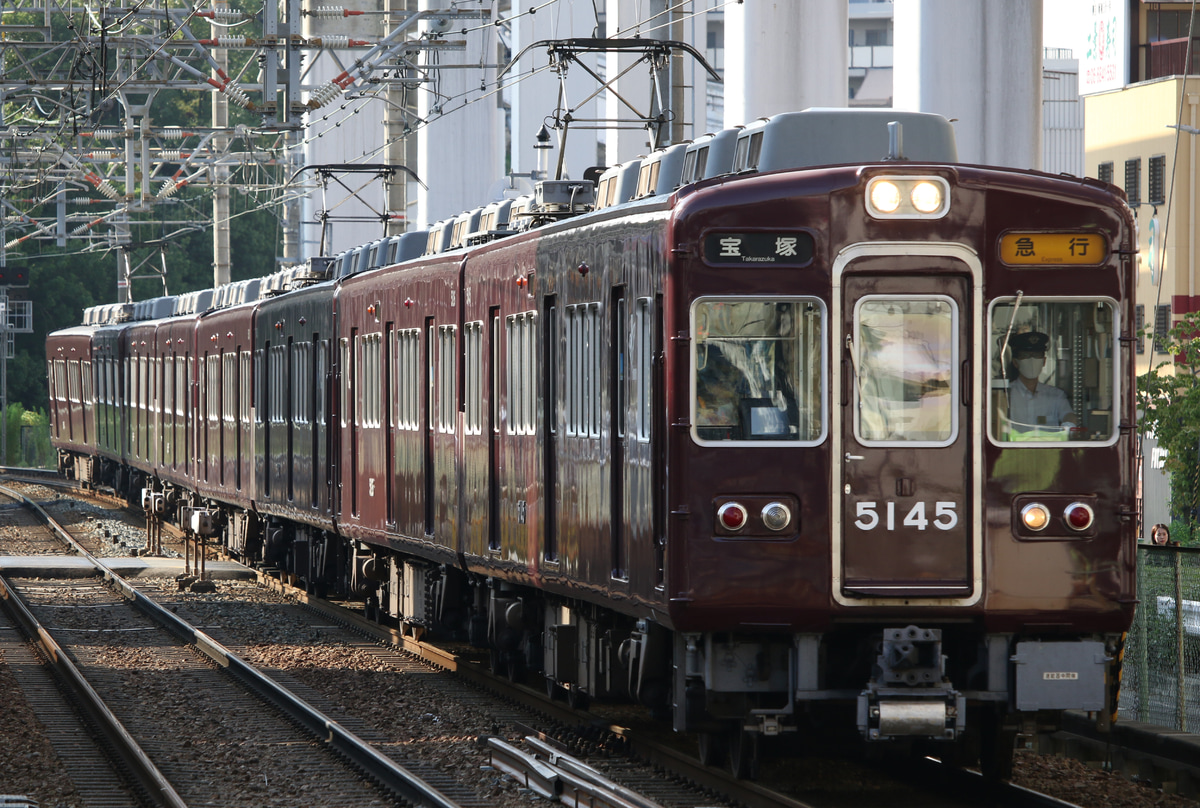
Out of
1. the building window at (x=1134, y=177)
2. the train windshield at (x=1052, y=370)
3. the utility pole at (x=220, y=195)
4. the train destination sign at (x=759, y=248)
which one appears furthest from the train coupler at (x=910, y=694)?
the building window at (x=1134, y=177)

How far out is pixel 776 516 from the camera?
9031 mm

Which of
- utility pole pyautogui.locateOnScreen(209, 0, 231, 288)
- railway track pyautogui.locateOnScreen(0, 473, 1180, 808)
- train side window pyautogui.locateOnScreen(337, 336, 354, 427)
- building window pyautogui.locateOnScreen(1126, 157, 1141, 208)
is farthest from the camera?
building window pyautogui.locateOnScreen(1126, 157, 1141, 208)

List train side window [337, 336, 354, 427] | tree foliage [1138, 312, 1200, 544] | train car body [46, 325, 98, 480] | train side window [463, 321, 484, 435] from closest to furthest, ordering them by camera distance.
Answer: train side window [463, 321, 484, 435], train side window [337, 336, 354, 427], tree foliage [1138, 312, 1200, 544], train car body [46, 325, 98, 480]

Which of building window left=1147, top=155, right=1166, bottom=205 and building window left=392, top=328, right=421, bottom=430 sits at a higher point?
building window left=1147, top=155, right=1166, bottom=205

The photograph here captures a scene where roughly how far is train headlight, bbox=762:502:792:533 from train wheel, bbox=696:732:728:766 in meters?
1.45

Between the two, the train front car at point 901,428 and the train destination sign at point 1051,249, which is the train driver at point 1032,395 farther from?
the train destination sign at point 1051,249

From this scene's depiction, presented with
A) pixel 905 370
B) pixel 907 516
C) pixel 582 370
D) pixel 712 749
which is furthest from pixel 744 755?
pixel 582 370

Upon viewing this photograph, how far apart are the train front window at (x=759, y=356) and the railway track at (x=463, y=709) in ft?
5.42

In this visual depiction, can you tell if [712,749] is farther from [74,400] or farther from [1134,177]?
[74,400]

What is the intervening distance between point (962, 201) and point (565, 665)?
4.16 metres

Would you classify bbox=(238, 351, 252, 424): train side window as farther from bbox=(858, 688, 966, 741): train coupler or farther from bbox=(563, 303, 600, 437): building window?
bbox=(858, 688, 966, 741): train coupler

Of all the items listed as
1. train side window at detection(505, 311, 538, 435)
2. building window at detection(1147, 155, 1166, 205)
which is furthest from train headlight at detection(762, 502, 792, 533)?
building window at detection(1147, 155, 1166, 205)

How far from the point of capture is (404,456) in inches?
645

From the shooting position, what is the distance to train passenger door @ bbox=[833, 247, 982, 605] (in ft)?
29.6
